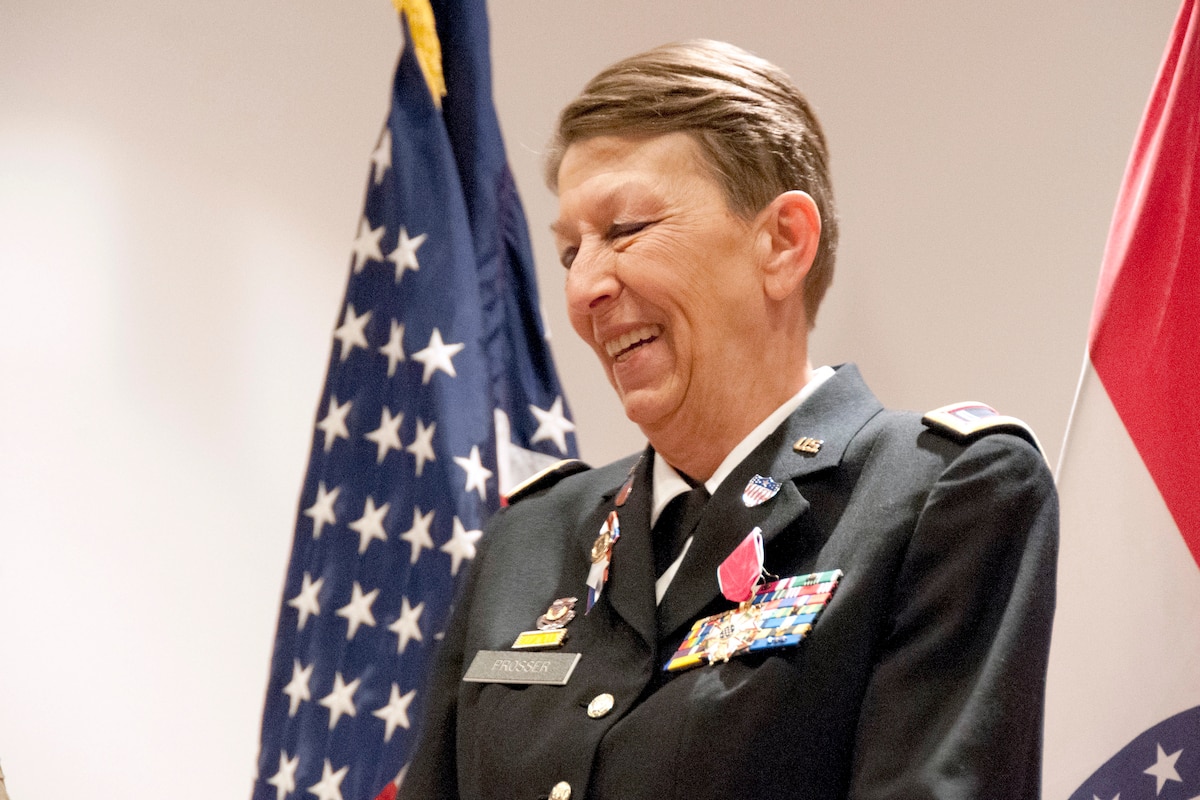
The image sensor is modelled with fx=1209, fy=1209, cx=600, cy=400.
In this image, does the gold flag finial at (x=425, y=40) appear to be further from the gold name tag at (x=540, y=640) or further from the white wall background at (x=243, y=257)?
the gold name tag at (x=540, y=640)

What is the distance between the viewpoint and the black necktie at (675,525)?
1356 mm

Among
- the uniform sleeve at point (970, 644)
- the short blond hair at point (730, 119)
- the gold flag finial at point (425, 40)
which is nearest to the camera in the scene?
the uniform sleeve at point (970, 644)

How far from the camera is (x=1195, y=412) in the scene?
67.5 inches

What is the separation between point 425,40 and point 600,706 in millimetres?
1329

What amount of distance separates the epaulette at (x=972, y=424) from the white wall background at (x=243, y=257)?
0.95 metres

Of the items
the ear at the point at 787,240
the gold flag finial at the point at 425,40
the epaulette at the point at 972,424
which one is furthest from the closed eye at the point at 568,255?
the gold flag finial at the point at 425,40

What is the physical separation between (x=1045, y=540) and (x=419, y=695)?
1158 mm

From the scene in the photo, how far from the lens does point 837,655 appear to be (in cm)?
112

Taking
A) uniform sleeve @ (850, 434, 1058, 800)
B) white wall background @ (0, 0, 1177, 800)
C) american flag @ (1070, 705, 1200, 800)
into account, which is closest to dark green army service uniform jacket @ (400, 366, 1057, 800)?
uniform sleeve @ (850, 434, 1058, 800)

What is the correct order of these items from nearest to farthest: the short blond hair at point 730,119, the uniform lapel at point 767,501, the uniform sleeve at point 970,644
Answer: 1. the uniform sleeve at point 970,644
2. the uniform lapel at point 767,501
3. the short blond hair at point 730,119

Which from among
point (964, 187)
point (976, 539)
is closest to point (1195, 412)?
point (964, 187)

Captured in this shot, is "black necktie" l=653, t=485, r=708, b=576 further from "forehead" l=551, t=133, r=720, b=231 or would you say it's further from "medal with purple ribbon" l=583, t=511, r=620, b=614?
"forehead" l=551, t=133, r=720, b=231

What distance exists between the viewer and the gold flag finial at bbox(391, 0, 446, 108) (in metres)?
2.11

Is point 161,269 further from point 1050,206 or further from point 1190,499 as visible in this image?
point 1190,499
